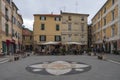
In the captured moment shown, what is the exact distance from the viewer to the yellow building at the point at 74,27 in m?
68.6

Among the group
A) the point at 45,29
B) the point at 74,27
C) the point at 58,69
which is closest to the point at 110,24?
the point at 74,27

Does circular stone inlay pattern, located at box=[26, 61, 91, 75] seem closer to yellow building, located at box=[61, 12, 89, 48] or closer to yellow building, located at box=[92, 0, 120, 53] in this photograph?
yellow building, located at box=[92, 0, 120, 53]

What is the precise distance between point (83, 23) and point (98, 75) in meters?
57.0

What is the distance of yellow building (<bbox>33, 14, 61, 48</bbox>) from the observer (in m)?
67.7

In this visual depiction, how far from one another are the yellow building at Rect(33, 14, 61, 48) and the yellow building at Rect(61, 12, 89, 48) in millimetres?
1713

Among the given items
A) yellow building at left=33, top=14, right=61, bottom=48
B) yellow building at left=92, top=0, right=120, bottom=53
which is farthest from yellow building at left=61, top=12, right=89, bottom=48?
yellow building at left=92, top=0, right=120, bottom=53

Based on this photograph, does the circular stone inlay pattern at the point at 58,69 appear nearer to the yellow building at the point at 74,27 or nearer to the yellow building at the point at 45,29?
the yellow building at the point at 45,29

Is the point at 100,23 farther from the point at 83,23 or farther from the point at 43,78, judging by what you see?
the point at 43,78

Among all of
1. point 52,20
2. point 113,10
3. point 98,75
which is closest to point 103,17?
point 113,10

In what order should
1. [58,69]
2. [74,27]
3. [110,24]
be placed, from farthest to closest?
1. [74,27]
2. [110,24]
3. [58,69]

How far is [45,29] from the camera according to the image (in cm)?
6800

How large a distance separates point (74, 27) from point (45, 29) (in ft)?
26.7

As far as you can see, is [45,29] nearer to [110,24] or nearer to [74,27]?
[74,27]

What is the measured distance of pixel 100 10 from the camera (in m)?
63.9
